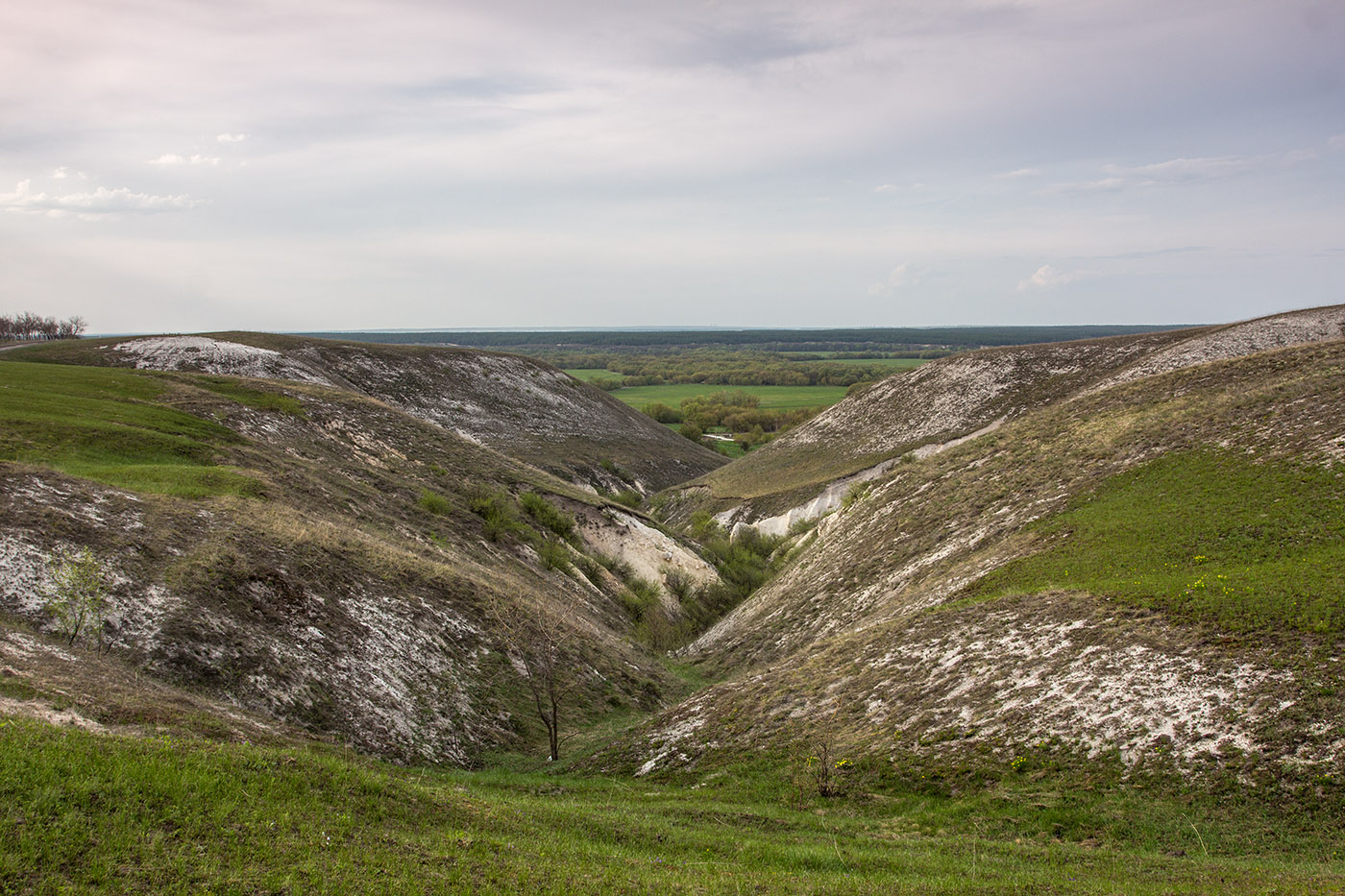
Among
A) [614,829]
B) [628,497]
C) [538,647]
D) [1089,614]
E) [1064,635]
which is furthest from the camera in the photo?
[628,497]

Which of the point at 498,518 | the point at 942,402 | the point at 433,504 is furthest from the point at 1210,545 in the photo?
the point at 942,402

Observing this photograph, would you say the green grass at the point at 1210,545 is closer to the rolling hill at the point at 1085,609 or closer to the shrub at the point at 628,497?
the rolling hill at the point at 1085,609

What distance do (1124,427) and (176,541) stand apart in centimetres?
3166

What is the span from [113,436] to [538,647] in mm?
17933

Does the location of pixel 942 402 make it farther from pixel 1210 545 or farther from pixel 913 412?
pixel 1210 545

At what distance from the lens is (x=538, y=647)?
79.8 ft

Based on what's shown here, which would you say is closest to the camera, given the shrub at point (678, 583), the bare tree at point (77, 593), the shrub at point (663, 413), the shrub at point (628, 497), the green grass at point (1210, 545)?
the green grass at point (1210, 545)

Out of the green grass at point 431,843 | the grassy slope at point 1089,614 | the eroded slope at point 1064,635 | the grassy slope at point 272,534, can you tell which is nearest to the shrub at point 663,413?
the grassy slope at point 272,534

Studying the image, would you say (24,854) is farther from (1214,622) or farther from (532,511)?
(532,511)

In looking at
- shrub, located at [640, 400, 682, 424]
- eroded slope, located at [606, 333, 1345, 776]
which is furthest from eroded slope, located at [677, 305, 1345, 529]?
shrub, located at [640, 400, 682, 424]

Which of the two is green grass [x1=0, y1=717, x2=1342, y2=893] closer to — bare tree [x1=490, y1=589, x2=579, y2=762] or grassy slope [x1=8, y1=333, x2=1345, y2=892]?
grassy slope [x1=8, y1=333, x2=1345, y2=892]

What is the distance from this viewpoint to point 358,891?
805 centimetres

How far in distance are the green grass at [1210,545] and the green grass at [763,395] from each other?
367 feet

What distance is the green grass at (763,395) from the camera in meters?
145
